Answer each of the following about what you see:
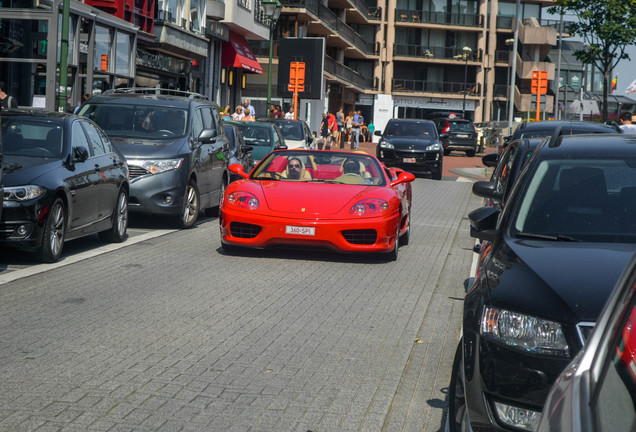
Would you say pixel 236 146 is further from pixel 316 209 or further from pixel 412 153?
pixel 412 153

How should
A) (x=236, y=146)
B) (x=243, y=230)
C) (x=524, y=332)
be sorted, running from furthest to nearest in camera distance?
(x=236, y=146), (x=243, y=230), (x=524, y=332)

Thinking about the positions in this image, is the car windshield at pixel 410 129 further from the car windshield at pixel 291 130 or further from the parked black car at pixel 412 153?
the car windshield at pixel 291 130

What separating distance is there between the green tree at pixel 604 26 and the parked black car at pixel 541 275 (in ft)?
102

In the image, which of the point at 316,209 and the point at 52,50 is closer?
the point at 316,209

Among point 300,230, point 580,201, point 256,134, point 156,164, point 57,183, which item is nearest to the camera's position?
point 580,201

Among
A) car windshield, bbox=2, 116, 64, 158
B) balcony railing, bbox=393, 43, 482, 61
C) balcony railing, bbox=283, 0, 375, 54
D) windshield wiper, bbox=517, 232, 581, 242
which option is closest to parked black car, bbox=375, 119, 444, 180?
car windshield, bbox=2, 116, 64, 158

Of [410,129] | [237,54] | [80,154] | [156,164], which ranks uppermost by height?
[237,54]

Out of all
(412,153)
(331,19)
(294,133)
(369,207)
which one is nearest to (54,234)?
(369,207)

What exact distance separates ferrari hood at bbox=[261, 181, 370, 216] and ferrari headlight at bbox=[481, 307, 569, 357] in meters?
7.64

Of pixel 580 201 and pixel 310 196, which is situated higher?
pixel 580 201

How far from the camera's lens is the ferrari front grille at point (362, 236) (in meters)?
11.8

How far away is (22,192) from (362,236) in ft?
12.4

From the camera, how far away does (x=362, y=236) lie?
38.8 ft

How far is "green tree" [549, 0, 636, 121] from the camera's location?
36625 mm
